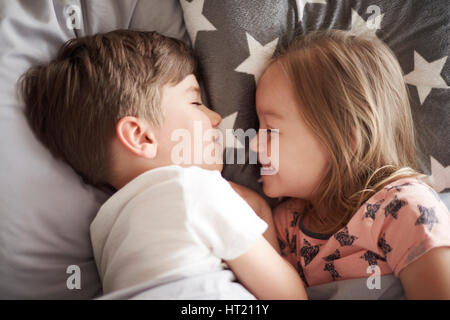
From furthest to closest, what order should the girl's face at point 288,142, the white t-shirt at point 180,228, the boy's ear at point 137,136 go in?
1. the girl's face at point 288,142
2. the boy's ear at point 137,136
3. the white t-shirt at point 180,228

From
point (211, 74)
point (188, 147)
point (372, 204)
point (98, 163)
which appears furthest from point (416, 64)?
point (98, 163)

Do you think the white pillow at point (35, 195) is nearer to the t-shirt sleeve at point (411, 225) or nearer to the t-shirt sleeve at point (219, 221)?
the t-shirt sleeve at point (219, 221)

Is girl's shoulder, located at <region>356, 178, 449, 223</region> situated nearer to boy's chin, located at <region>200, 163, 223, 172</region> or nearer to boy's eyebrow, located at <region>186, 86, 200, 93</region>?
boy's chin, located at <region>200, 163, 223, 172</region>

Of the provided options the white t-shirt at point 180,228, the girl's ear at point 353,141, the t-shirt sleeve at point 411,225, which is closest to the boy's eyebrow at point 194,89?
the white t-shirt at point 180,228

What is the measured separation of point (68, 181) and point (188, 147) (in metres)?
0.29

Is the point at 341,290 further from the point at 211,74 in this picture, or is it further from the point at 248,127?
the point at 211,74

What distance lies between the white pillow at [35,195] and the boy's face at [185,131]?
0.70 ft

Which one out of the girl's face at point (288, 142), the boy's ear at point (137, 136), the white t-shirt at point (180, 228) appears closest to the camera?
the white t-shirt at point (180, 228)

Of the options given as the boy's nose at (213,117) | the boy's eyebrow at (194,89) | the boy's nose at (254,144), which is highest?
the boy's eyebrow at (194,89)

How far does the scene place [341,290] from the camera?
2.79ft

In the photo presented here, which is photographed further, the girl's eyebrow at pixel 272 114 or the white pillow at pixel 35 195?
the girl's eyebrow at pixel 272 114

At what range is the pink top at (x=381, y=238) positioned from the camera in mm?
780

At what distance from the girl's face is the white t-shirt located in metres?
0.23

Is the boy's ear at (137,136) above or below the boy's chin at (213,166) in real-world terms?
above
